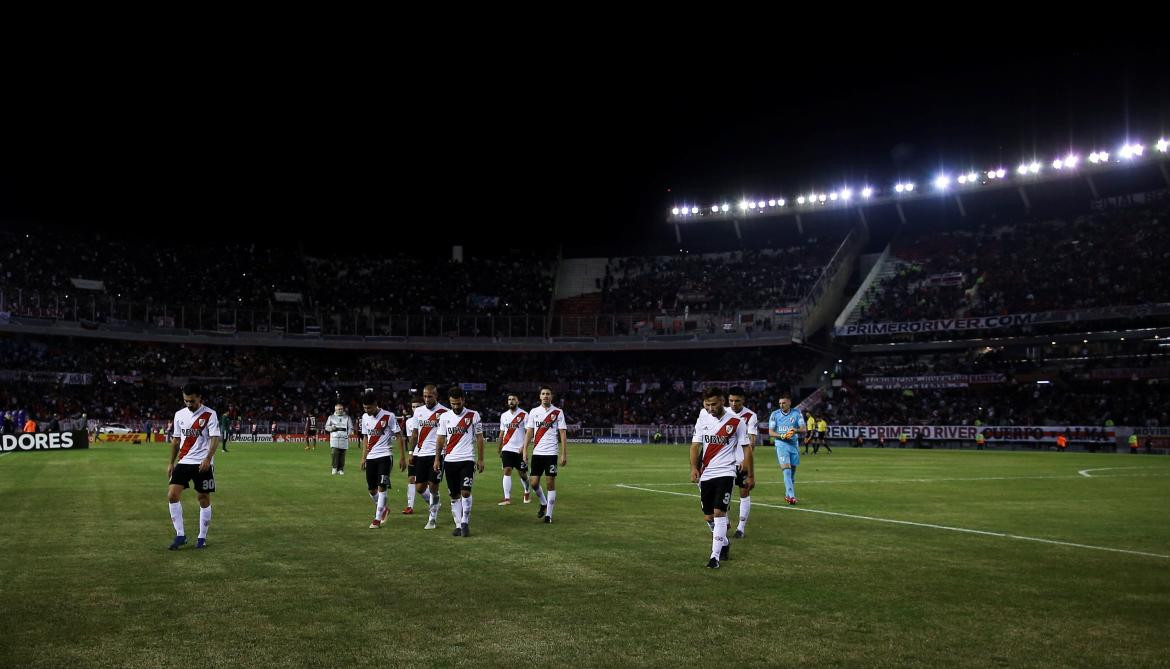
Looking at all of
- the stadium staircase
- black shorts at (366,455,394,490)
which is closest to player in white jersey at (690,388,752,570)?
black shorts at (366,455,394,490)

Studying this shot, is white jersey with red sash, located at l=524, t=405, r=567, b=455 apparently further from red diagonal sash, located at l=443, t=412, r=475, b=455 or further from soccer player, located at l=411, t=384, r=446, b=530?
red diagonal sash, located at l=443, t=412, r=475, b=455

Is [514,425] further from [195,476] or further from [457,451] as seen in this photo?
[195,476]

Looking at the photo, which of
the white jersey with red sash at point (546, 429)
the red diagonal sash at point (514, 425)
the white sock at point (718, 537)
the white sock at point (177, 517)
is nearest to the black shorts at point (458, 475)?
the white jersey with red sash at point (546, 429)

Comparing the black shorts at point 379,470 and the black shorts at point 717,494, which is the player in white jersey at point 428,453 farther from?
the black shorts at point 717,494

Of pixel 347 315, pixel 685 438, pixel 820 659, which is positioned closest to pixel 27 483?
pixel 820 659

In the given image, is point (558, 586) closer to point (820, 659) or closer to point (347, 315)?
point (820, 659)

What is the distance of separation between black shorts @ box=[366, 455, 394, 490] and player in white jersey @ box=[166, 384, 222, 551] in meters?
3.34

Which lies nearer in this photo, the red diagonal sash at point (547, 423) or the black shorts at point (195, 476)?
the black shorts at point (195, 476)

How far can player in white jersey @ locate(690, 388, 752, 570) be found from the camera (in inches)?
442

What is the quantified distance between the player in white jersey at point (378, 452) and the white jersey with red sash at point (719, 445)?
637cm

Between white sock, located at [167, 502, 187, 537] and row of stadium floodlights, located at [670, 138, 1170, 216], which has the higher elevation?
row of stadium floodlights, located at [670, 138, 1170, 216]

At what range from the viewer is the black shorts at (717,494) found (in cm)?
1126

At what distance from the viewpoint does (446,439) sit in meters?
14.4

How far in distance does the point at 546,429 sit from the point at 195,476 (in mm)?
6532
